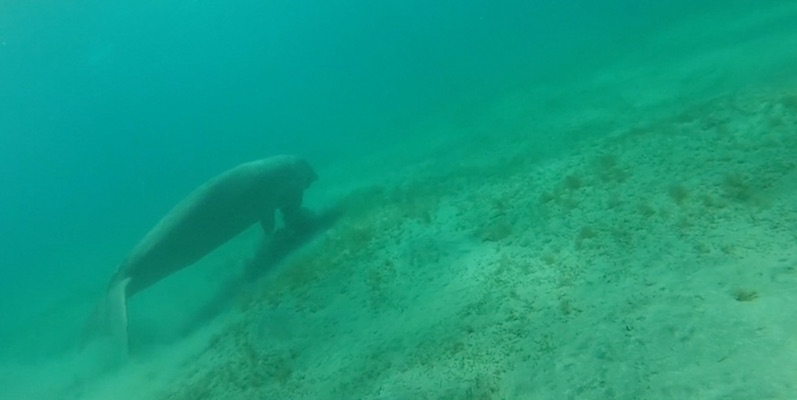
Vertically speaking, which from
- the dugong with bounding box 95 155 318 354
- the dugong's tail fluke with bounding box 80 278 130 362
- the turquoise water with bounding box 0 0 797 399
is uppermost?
the dugong with bounding box 95 155 318 354

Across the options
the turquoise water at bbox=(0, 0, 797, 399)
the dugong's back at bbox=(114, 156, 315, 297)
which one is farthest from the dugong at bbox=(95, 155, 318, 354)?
the turquoise water at bbox=(0, 0, 797, 399)

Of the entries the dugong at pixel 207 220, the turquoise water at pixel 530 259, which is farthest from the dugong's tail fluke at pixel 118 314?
the turquoise water at pixel 530 259

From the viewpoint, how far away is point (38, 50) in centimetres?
8044

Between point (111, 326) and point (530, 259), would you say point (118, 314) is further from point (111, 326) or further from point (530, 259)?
point (530, 259)

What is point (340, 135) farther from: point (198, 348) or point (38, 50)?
point (38, 50)

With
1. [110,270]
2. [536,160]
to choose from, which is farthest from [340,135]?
[536,160]

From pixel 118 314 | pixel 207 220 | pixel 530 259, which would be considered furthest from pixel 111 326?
pixel 530 259

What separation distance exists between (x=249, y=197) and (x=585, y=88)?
1194 cm

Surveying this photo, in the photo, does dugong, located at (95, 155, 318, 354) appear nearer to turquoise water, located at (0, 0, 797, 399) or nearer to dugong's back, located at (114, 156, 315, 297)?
dugong's back, located at (114, 156, 315, 297)

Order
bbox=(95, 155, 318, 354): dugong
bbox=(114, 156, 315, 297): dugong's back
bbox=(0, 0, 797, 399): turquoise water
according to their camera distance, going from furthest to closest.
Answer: bbox=(114, 156, 315, 297): dugong's back, bbox=(95, 155, 318, 354): dugong, bbox=(0, 0, 797, 399): turquoise water

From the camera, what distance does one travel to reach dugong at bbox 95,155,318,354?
10.7m

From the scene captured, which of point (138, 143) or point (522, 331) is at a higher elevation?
point (138, 143)

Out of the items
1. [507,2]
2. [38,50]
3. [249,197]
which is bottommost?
[249,197]

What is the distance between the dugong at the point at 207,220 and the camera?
1072 centimetres
